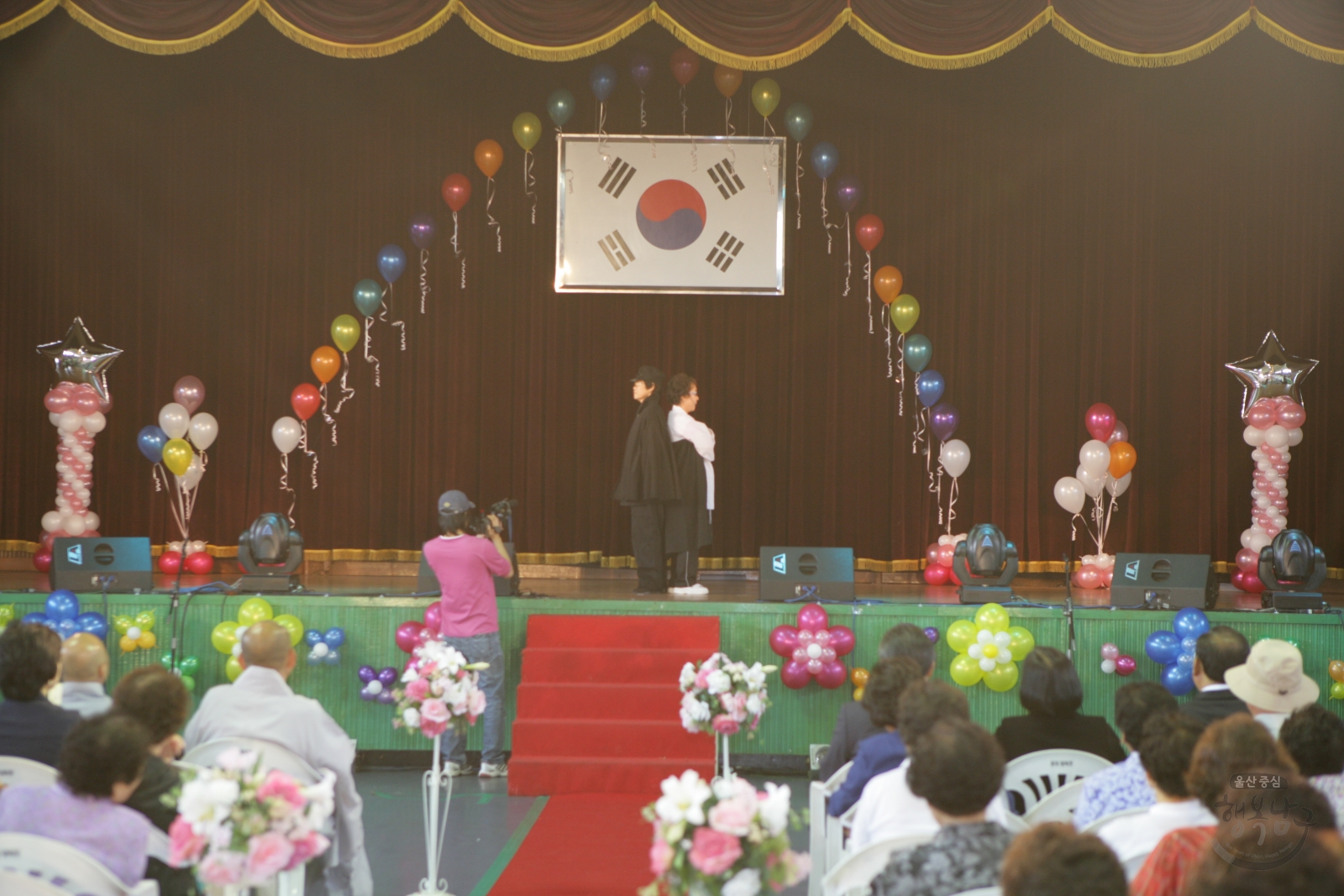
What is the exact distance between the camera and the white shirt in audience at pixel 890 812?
109 inches

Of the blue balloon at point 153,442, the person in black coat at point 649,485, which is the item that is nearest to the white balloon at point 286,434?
the blue balloon at point 153,442

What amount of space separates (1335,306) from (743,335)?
4536 millimetres

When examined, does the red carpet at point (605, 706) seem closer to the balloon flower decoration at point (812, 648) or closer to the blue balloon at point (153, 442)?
the balloon flower decoration at point (812, 648)

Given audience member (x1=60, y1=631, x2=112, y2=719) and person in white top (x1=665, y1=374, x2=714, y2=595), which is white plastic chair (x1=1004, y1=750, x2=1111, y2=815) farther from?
person in white top (x1=665, y1=374, x2=714, y2=595)

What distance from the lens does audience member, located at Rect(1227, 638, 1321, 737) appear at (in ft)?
12.2

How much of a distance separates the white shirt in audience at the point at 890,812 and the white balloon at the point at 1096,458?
6346mm

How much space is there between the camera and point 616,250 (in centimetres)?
953

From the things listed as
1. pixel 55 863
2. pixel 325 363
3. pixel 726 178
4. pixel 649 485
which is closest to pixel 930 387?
pixel 726 178

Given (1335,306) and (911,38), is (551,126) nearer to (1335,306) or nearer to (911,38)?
(911,38)

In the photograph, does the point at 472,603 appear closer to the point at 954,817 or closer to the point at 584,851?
the point at 584,851

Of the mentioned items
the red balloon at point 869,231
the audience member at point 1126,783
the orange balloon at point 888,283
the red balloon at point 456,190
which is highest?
the red balloon at point 456,190

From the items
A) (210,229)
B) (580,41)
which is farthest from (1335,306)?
(210,229)

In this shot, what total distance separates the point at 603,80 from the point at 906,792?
7.43m

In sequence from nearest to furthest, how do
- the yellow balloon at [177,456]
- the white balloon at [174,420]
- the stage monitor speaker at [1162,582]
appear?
the stage monitor speaker at [1162,582] < the yellow balloon at [177,456] < the white balloon at [174,420]
